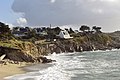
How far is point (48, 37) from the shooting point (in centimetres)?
14325

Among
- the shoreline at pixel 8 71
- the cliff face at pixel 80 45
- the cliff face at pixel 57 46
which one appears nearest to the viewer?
the shoreline at pixel 8 71

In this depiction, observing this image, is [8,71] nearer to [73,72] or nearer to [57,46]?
[73,72]

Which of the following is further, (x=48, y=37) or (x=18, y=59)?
(x=48, y=37)

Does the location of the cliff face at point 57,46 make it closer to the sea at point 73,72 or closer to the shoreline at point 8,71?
the sea at point 73,72

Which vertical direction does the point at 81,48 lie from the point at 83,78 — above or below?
above

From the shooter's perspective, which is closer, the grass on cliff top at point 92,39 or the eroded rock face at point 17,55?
the eroded rock face at point 17,55

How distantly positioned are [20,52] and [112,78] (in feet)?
104

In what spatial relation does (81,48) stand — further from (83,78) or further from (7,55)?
(83,78)

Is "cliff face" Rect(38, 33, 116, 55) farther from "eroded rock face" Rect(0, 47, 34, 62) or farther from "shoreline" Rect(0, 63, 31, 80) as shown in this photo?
"shoreline" Rect(0, 63, 31, 80)

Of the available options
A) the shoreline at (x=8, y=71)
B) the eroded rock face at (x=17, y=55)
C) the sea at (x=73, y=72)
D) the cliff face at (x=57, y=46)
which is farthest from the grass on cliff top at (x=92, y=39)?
the shoreline at (x=8, y=71)

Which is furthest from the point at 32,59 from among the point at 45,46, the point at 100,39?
the point at 100,39

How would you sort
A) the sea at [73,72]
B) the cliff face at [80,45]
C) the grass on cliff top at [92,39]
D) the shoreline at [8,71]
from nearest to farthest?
1. the sea at [73,72]
2. the shoreline at [8,71]
3. the cliff face at [80,45]
4. the grass on cliff top at [92,39]

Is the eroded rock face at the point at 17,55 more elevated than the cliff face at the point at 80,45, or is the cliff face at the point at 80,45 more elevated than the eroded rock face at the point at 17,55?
the cliff face at the point at 80,45

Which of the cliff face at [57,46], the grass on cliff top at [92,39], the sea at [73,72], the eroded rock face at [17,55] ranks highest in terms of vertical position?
the grass on cliff top at [92,39]
